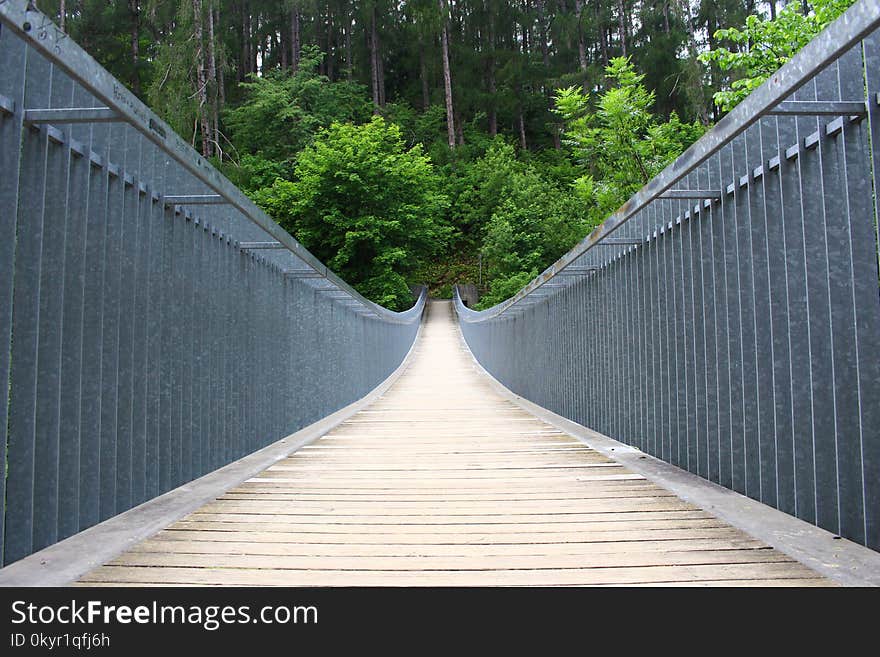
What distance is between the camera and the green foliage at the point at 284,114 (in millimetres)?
32094

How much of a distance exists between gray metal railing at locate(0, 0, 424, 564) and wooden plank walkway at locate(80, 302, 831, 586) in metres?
0.38

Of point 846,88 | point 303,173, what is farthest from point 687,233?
point 303,173

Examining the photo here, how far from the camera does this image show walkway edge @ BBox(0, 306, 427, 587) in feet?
6.71

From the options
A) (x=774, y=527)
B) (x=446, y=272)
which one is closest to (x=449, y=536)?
(x=774, y=527)

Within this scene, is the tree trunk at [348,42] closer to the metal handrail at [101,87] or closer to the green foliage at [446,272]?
the green foliage at [446,272]

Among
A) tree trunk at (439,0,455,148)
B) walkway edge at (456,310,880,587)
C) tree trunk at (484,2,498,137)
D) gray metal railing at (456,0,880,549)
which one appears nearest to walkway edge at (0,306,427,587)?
walkway edge at (456,310,880,587)

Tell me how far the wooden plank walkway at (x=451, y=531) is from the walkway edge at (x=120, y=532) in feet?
0.20

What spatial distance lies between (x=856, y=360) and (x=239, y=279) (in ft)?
12.3

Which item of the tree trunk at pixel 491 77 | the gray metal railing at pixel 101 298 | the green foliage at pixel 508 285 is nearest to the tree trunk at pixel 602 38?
the tree trunk at pixel 491 77

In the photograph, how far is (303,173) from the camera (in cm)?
2722

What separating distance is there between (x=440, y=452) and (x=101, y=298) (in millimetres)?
2734

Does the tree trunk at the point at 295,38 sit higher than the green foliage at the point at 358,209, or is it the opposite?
the tree trunk at the point at 295,38

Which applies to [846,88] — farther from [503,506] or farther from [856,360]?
[503,506]

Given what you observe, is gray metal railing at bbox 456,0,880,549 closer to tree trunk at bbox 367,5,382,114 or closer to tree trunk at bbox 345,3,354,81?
tree trunk at bbox 367,5,382,114
